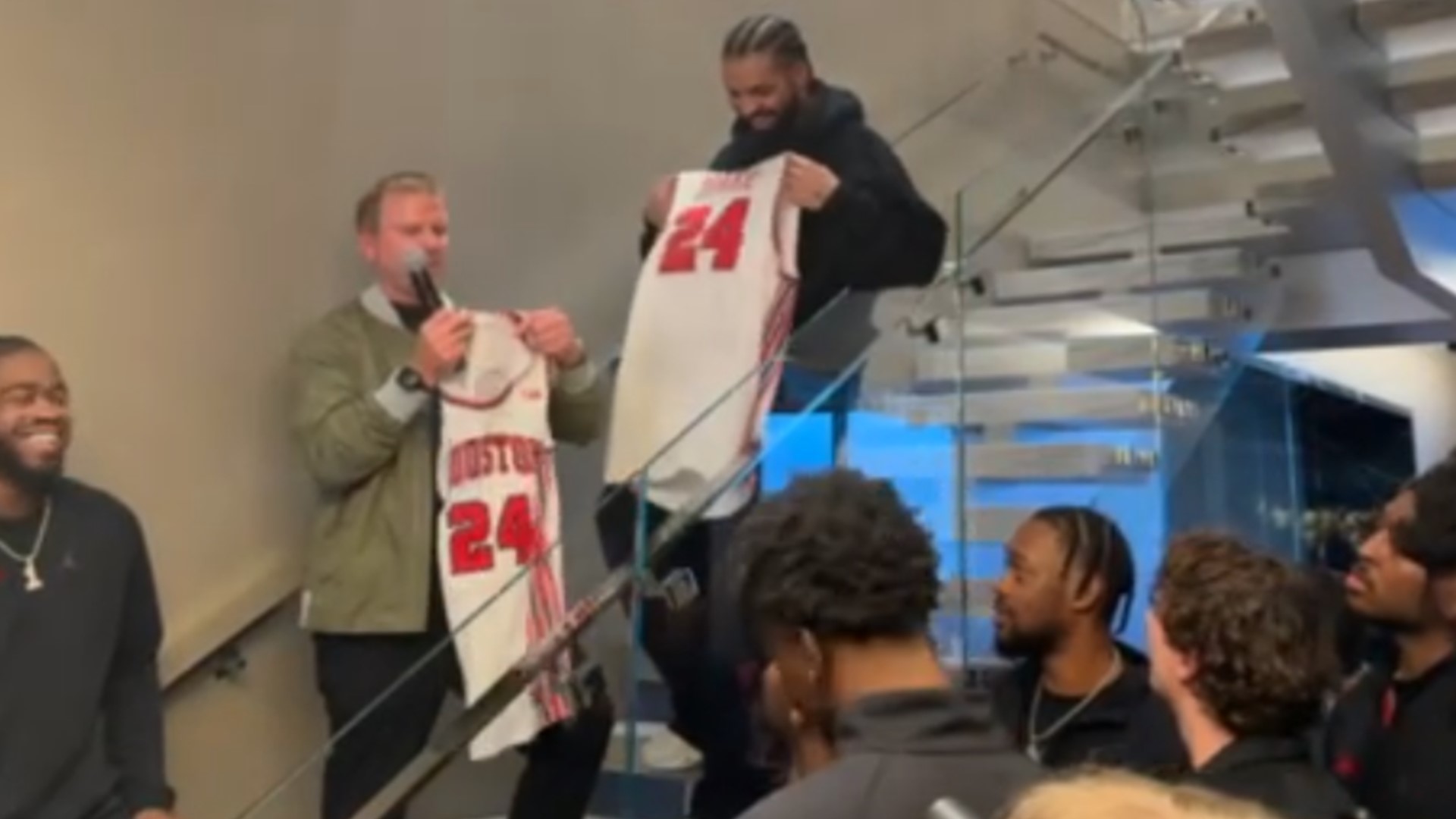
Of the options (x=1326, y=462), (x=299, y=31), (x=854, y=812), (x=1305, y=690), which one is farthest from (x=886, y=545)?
(x=1326, y=462)

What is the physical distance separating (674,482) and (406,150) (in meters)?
1.37

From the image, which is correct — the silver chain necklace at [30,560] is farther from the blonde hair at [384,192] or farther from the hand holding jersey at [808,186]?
the hand holding jersey at [808,186]

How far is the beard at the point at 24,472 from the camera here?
2.71 m

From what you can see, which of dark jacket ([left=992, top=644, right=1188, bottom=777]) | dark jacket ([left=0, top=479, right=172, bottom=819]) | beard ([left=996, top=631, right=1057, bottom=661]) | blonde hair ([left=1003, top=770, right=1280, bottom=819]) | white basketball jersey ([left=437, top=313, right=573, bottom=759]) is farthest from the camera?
white basketball jersey ([left=437, top=313, right=573, bottom=759])

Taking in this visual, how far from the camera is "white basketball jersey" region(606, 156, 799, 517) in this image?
316 centimetres

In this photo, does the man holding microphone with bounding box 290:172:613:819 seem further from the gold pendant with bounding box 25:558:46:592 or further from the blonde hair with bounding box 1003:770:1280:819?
the blonde hair with bounding box 1003:770:1280:819

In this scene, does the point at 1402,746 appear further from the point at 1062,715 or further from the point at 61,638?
the point at 61,638

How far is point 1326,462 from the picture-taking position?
727 cm

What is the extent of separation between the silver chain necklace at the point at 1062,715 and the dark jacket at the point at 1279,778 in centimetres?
59

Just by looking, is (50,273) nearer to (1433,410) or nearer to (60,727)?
(60,727)

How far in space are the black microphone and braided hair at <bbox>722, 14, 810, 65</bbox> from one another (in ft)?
2.82

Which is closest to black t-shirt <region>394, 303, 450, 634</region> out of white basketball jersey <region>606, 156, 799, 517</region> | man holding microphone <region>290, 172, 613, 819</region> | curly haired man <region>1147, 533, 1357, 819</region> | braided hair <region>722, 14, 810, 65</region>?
Result: man holding microphone <region>290, 172, 613, 819</region>

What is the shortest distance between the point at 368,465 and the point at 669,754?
2.66 ft

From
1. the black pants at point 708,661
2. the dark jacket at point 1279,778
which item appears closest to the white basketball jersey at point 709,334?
the black pants at point 708,661
